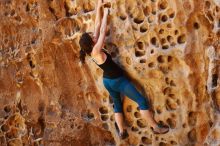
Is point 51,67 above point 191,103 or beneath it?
above

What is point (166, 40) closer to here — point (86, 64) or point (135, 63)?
point (135, 63)

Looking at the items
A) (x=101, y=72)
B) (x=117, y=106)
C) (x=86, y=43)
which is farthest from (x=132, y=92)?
(x=86, y=43)

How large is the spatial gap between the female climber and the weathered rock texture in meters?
0.06

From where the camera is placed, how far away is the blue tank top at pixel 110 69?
3.03 meters

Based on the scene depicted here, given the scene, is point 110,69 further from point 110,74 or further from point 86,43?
point 86,43

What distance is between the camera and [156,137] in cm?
315

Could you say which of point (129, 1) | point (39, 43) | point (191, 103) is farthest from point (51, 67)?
point (191, 103)

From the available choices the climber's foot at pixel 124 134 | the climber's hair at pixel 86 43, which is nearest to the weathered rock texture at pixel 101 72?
the climber's foot at pixel 124 134

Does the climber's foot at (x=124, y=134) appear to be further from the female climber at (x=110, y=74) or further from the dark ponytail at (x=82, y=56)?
the dark ponytail at (x=82, y=56)

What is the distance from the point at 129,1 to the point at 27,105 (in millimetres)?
995

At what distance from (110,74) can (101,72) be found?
0.64ft

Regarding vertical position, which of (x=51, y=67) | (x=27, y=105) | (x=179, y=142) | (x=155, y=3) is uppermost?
(x=155, y=3)

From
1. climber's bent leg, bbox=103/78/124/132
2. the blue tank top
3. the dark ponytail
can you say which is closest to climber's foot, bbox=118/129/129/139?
climber's bent leg, bbox=103/78/124/132

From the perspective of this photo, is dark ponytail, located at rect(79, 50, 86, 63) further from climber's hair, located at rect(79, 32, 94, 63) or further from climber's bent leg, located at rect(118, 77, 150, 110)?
climber's bent leg, located at rect(118, 77, 150, 110)
